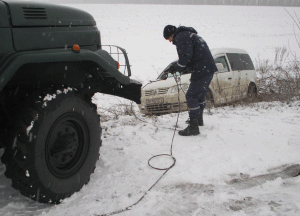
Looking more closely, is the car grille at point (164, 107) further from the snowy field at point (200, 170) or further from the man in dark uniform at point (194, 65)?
the man in dark uniform at point (194, 65)

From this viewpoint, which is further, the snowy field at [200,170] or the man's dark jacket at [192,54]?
the man's dark jacket at [192,54]

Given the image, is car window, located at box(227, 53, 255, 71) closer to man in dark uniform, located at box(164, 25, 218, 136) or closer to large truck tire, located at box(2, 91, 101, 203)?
man in dark uniform, located at box(164, 25, 218, 136)

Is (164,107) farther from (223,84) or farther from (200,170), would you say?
(200,170)

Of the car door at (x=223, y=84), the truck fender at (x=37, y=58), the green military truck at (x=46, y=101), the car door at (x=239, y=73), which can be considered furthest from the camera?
the car door at (x=239, y=73)

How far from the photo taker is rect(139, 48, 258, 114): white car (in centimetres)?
564

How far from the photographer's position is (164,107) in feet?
18.6

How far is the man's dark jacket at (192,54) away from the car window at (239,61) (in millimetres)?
3133

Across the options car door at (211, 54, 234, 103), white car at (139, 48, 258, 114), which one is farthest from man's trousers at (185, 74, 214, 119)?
car door at (211, 54, 234, 103)

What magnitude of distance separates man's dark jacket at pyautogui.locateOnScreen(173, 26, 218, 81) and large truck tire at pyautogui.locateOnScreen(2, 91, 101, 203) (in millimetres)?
1896

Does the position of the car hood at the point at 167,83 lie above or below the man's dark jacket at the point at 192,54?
below

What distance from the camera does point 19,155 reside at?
1822 millimetres

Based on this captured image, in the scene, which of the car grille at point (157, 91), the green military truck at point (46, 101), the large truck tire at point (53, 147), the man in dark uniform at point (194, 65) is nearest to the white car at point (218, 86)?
the car grille at point (157, 91)

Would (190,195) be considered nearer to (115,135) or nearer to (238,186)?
(238,186)

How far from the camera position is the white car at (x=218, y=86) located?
564 cm
